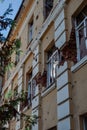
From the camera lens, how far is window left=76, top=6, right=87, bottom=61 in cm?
1027

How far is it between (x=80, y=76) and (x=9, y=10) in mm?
2911

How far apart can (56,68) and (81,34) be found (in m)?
2.05

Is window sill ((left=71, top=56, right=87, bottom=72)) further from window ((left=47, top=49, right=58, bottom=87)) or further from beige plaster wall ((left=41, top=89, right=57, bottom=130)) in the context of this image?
window ((left=47, top=49, right=58, bottom=87))

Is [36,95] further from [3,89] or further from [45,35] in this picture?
[3,89]

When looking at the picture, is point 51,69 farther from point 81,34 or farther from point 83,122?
point 83,122

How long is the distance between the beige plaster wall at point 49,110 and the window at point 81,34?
75.5 inches

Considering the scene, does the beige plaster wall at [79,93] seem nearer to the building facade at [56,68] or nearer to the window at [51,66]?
the building facade at [56,68]

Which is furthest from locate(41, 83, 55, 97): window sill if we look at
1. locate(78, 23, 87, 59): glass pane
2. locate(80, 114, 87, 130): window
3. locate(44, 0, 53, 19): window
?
locate(44, 0, 53, 19): window

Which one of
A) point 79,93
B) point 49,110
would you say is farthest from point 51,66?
point 79,93

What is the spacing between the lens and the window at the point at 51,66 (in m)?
12.4

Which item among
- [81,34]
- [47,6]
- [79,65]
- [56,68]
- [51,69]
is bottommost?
[79,65]

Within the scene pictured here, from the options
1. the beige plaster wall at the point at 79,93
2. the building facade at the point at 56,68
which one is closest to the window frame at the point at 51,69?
the building facade at the point at 56,68

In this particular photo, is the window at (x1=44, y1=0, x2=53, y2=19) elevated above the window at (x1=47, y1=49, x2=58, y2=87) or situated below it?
above

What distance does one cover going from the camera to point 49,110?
11.9 metres
